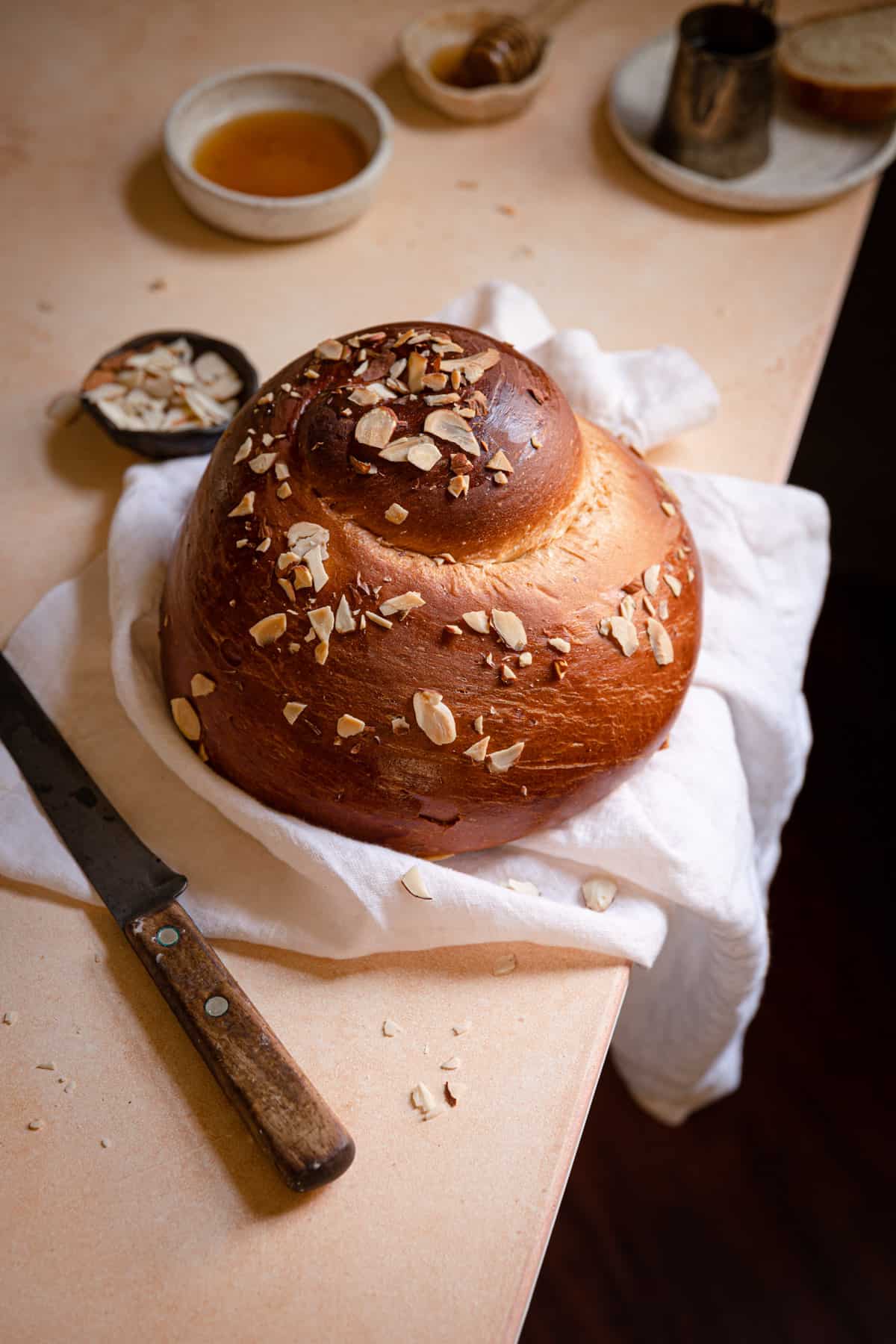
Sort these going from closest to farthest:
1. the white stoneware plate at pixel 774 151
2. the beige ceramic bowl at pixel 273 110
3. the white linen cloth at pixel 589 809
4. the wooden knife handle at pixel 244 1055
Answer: the wooden knife handle at pixel 244 1055 < the white linen cloth at pixel 589 809 < the beige ceramic bowl at pixel 273 110 < the white stoneware plate at pixel 774 151

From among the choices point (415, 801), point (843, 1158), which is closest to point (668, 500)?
point (415, 801)

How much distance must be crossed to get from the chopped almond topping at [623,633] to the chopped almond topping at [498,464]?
131 mm

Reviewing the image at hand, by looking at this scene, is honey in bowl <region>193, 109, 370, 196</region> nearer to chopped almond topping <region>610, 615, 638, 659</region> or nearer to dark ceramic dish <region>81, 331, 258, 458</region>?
dark ceramic dish <region>81, 331, 258, 458</region>

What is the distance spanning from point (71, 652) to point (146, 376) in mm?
312

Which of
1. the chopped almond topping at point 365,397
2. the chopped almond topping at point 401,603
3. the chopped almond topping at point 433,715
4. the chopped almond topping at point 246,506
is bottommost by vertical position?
the chopped almond topping at point 433,715

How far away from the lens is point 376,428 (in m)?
0.77

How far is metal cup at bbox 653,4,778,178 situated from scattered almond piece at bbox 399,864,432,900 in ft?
3.49

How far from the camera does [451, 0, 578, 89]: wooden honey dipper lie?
150 cm

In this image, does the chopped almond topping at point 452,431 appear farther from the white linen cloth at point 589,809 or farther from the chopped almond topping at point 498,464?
the white linen cloth at point 589,809

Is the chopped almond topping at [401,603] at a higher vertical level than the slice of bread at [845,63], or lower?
lower

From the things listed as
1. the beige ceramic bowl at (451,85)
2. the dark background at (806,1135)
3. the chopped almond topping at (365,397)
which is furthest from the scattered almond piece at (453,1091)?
the beige ceramic bowl at (451,85)

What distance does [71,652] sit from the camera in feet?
3.19

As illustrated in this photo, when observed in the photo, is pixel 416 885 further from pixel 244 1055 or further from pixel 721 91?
pixel 721 91

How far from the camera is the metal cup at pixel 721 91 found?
1337 millimetres
